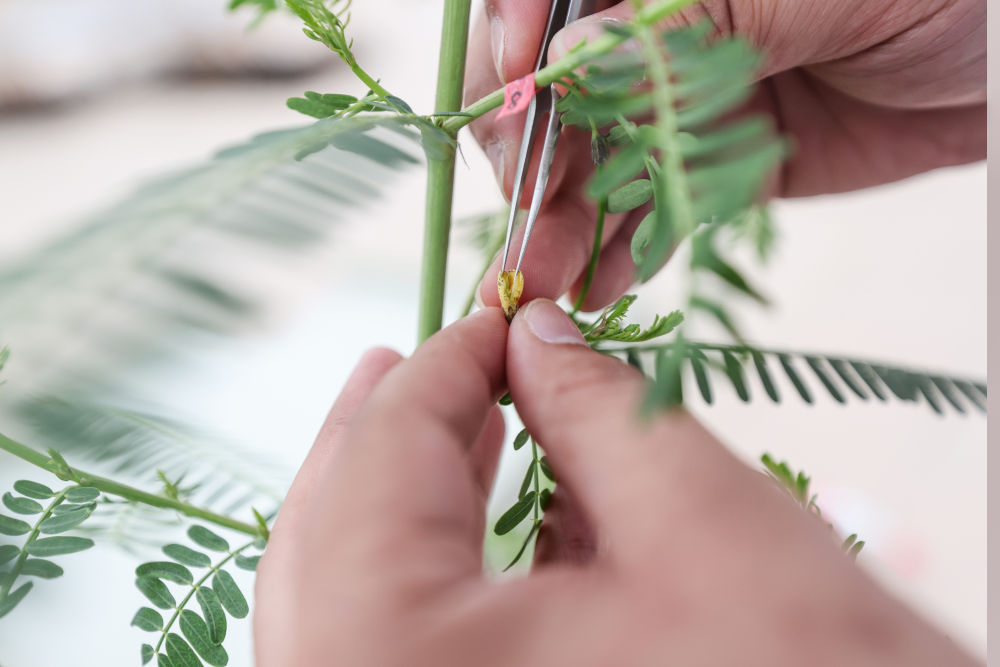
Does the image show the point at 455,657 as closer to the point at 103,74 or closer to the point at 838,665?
the point at 838,665

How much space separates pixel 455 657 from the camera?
206 millimetres

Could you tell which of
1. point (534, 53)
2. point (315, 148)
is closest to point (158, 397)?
point (315, 148)

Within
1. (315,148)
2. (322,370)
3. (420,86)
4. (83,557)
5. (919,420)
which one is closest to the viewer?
(315,148)

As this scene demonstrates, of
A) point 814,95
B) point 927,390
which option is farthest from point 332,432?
point 814,95

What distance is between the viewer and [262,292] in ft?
0.53

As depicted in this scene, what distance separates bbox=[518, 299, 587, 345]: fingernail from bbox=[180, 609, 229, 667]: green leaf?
0.20 meters

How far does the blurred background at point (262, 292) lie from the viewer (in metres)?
0.16

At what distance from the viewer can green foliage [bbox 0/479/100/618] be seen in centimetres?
34

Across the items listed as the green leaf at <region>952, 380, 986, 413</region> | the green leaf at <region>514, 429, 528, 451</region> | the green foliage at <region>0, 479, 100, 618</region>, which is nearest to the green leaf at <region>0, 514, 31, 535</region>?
the green foliage at <region>0, 479, 100, 618</region>

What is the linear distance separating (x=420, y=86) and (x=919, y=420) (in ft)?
3.11

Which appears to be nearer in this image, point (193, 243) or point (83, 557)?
point (193, 243)

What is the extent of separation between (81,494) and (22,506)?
27 millimetres

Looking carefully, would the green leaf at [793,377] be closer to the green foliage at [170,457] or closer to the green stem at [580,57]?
the green stem at [580,57]

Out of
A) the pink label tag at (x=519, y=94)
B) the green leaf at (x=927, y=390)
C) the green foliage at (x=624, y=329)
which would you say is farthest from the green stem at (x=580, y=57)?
the green leaf at (x=927, y=390)
